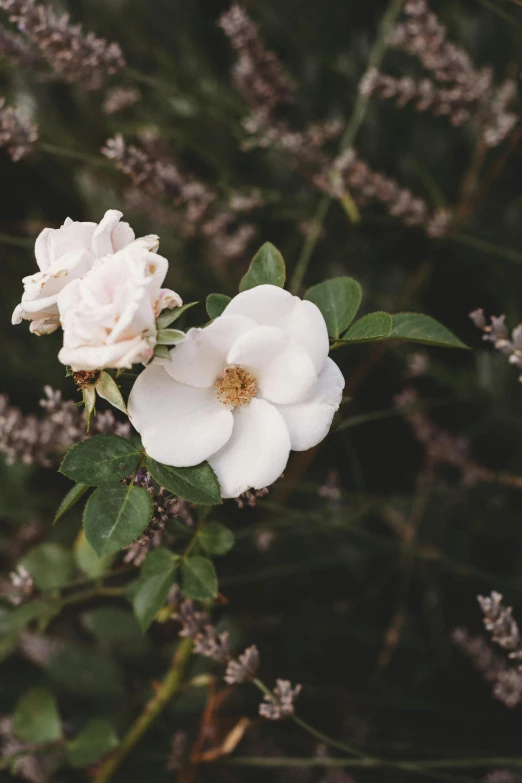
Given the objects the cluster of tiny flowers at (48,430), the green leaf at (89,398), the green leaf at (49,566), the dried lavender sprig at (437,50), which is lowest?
the green leaf at (49,566)

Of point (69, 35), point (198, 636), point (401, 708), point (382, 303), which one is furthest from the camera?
point (382, 303)

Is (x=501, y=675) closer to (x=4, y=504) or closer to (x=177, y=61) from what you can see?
(x=4, y=504)

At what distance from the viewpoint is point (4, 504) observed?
963mm

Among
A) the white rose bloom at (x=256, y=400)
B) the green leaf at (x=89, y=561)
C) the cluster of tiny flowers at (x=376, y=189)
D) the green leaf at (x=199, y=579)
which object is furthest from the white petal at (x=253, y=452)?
the cluster of tiny flowers at (x=376, y=189)

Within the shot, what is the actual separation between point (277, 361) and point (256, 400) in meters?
0.03

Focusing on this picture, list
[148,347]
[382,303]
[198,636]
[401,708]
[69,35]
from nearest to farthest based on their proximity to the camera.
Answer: [148,347] → [198,636] → [69,35] → [401,708] → [382,303]

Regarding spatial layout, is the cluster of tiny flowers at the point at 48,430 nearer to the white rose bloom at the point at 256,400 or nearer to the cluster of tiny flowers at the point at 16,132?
the white rose bloom at the point at 256,400

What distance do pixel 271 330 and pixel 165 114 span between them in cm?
82

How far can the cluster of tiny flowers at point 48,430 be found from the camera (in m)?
0.59

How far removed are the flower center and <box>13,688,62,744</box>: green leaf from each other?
54cm

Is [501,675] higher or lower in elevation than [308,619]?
higher

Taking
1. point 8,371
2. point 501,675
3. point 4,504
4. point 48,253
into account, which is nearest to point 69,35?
point 48,253

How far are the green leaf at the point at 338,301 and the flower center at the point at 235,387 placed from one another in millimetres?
90

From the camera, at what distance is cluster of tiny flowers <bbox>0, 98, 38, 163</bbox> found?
0.69m
